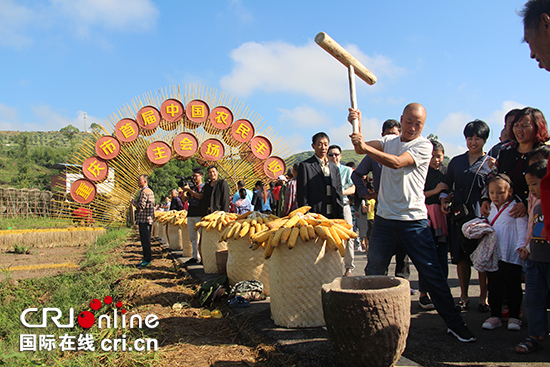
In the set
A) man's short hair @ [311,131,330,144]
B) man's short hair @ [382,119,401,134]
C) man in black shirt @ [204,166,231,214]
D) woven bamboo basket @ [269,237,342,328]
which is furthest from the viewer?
man in black shirt @ [204,166,231,214]

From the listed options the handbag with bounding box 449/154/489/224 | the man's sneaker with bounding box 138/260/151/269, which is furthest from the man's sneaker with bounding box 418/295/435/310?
the man's sneaker with bounding box 138/260/151/269

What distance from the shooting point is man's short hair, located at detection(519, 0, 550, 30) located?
1555 mm

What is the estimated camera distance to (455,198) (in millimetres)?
3959

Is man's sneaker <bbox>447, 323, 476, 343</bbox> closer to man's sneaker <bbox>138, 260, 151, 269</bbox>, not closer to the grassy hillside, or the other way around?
man's sneaker <bbox>138, 260, 151, 269</bbox>

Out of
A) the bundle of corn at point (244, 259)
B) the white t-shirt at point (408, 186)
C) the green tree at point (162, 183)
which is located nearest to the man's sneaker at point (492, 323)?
the white t-shirt at point (408, 186)

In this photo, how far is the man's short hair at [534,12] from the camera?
1.56m

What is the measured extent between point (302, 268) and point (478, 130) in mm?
2372

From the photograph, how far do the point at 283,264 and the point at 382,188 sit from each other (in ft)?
3.47

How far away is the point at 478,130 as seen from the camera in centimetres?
389

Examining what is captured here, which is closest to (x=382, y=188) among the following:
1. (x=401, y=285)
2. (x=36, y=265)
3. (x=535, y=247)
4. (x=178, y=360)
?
(x=401, y=285)

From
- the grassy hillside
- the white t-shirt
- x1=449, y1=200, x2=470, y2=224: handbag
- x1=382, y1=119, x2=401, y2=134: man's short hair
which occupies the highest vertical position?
the grassy hillside

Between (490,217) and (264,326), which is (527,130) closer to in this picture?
(490,217)

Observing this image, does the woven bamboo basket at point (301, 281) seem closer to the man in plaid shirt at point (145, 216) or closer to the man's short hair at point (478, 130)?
the man's short hair at point (478, 130)

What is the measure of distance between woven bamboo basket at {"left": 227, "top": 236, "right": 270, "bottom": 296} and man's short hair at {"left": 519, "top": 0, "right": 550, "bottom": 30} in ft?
11.3
